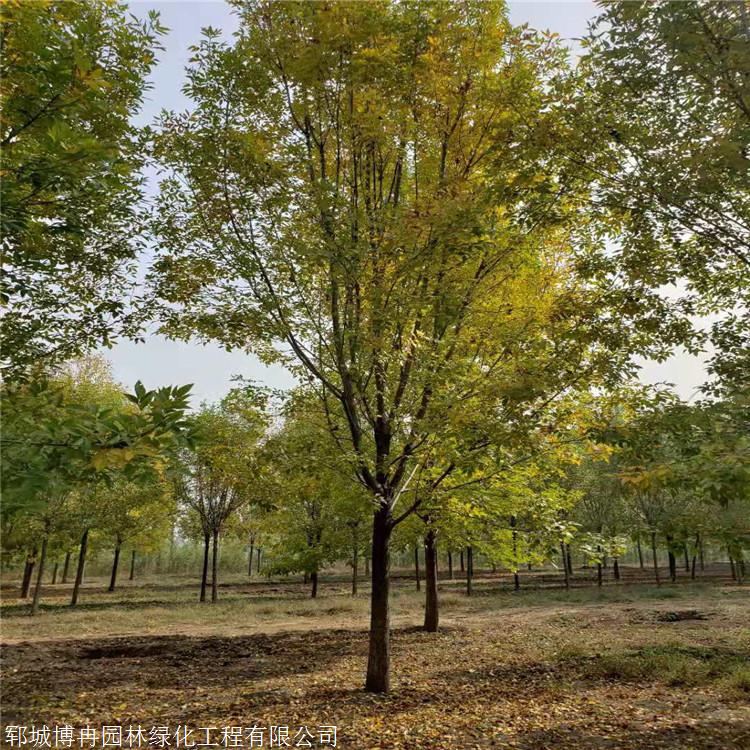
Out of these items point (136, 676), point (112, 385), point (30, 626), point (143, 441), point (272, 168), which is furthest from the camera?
point (112, 385)

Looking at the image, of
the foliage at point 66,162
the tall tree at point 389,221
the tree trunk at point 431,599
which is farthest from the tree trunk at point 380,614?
the tree trunk at point 431,599

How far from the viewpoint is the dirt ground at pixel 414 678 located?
6820mm

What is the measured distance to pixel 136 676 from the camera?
9.72 meters

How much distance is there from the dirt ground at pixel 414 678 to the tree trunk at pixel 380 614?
0.93ft

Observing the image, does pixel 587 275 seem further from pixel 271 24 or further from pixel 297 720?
pixel 297 720

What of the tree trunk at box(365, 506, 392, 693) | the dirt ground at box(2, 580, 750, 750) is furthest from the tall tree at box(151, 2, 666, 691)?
the dirt ground at box(2, 580, 750, 750)

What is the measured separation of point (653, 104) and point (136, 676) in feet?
40.2

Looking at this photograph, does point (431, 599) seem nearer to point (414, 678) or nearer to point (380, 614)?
point (414, 678)

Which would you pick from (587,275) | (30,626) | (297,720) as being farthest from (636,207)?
(30,626)

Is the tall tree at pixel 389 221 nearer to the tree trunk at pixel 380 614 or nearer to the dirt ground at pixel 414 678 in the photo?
the tree trunk at pixel 380 614

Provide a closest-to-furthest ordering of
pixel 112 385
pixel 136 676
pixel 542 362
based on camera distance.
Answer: pixel 542 362, pixel 136 676, pixel 112 385

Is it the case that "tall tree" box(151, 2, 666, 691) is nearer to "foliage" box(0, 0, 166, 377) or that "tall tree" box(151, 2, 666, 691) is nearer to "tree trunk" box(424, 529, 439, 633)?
"foliage" box(0, 0, 166, 377)

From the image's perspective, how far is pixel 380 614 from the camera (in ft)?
27.8

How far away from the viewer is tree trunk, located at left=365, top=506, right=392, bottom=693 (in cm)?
836
